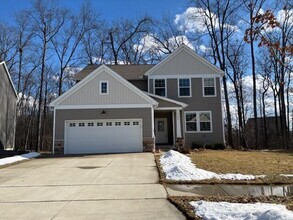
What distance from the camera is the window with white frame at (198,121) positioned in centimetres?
2291

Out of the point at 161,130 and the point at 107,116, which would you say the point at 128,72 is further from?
the point at 107,116

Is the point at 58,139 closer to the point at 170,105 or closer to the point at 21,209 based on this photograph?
the point at 170,105

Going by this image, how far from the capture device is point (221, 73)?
76.6ft

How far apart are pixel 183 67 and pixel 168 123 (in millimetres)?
4410

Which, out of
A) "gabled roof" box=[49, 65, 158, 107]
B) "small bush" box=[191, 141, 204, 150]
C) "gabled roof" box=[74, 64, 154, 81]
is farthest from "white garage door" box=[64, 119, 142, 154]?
"gabled roof" box=[74, 64, 154, 81]

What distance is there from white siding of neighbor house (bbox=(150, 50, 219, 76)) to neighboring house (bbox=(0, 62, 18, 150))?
1213 centimetres

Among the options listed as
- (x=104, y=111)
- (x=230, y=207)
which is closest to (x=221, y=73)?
(x=104, y=111)

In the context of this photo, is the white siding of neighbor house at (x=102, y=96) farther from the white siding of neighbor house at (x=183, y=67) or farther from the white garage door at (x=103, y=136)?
the white siding of neighbor house at (x=183, y=67)

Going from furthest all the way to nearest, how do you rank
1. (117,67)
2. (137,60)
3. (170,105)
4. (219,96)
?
(137,60) → (117,67) → (219,96) → (170,105)

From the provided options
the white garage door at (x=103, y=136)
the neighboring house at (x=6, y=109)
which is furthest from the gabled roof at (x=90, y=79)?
the neighboring house at (x=6, y=109)

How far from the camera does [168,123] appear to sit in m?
Result: 23.4

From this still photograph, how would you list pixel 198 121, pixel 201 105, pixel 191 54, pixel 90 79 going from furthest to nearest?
pixel 191 54, pixel 201 105, pixel 198 121, pixel 90 79

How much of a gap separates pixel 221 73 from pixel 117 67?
8.85 meters

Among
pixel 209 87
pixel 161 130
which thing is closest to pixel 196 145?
pixel 161 130
